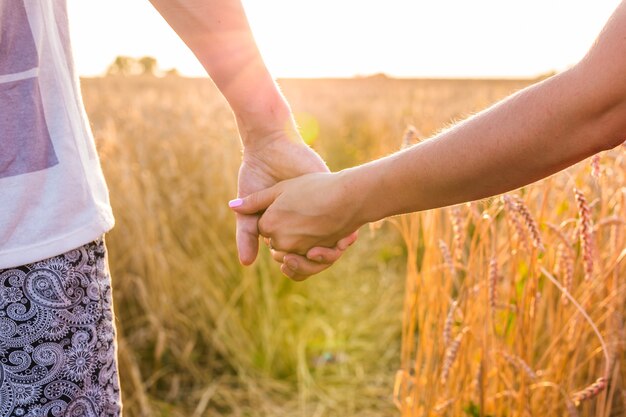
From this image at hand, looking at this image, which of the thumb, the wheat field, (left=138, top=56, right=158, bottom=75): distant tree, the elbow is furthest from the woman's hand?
(left=138, top=56, right=158, bottom=75): distant tree

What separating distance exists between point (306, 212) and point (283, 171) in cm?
18

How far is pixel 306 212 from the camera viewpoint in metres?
1.29

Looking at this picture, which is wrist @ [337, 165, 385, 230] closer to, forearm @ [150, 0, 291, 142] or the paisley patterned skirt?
forearm @ [150, 0, 291, 142]

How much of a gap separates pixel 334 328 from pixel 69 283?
2420mm

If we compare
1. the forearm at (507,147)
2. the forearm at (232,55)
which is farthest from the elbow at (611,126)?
the forearm at (232,55)

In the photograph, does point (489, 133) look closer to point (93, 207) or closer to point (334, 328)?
point (93, 207)

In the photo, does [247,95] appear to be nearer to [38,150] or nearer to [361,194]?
[361,194]

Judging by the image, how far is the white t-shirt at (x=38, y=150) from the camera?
0.78m

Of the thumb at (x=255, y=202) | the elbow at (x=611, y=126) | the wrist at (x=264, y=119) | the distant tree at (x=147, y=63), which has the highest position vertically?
the distant tree at (x=147, y=63)

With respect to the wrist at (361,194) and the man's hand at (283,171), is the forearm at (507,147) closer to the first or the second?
the wrist at (361,194)

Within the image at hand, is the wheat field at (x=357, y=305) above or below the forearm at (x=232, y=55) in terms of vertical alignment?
below

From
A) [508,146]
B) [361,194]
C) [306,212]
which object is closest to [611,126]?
[508,146]

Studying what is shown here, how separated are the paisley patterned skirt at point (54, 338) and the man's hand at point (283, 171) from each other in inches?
24.2

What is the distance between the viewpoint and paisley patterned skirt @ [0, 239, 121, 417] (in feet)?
2.53
